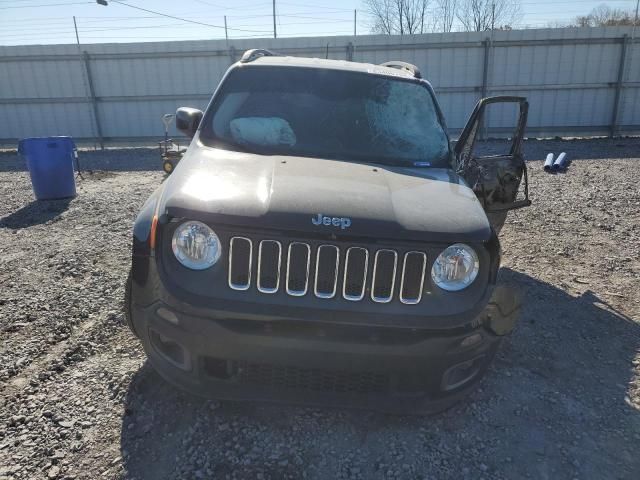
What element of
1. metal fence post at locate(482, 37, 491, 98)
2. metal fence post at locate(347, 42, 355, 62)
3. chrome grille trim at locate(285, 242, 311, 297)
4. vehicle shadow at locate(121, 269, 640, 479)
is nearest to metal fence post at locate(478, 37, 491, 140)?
metal fence post at locate(482, 37, 491, 98)

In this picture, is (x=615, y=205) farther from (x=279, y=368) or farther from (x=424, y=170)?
Answer: (x=279, y=368)

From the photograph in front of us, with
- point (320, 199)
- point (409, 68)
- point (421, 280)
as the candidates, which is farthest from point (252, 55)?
point (421, 280)

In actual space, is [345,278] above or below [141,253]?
below

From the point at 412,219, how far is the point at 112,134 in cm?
1525

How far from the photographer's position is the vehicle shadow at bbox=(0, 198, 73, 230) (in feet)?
22.2

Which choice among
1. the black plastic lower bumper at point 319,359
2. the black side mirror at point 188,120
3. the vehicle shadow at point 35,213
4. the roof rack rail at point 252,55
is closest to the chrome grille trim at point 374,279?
the black plastic lower bumper at point 319,359

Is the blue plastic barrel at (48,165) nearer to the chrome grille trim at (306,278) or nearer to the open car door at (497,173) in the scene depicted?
the open car door at (497,173)

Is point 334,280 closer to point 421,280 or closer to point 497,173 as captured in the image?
point 421,280

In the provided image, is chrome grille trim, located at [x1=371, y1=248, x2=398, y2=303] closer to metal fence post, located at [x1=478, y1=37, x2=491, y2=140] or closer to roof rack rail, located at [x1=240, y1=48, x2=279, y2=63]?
roof rack rail, located at [x1=240, y1=48, x2=279, y2=63]

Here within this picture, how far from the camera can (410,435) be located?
2.71 meters

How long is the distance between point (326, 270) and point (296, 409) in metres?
0.98

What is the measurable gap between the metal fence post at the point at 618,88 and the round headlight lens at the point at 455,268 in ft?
52.8

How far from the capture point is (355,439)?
2654 millimetres

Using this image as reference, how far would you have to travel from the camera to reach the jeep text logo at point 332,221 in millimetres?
2346
